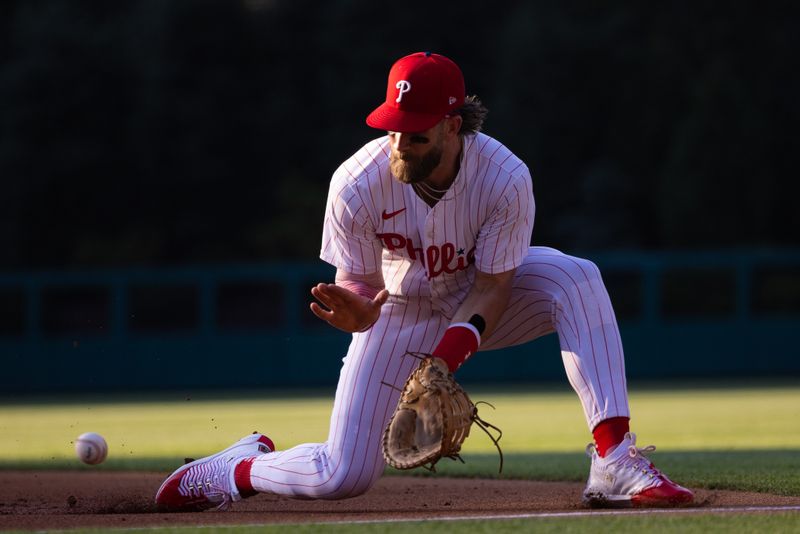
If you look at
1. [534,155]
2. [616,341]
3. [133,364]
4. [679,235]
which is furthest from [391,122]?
[534,155]

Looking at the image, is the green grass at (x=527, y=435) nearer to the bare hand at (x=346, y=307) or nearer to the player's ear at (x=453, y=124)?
the bare hand at (x=346, y=307)

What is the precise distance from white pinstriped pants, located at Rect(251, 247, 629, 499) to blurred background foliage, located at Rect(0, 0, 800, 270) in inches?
804

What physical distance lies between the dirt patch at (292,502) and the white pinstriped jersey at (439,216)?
805 mm

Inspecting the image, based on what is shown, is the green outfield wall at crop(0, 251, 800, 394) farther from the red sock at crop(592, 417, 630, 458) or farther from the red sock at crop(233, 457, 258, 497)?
the red sock at crop(592, 417, 630, 458)

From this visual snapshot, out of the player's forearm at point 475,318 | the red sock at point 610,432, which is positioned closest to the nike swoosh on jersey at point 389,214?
the player's forearm at point 475,318

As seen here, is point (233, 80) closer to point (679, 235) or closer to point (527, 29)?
point (527, 29)

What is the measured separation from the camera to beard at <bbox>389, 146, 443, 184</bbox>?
410 centimetres

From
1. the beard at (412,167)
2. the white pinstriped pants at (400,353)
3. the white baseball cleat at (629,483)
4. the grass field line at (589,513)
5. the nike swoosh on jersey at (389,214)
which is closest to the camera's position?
the grass field line at (589,513)

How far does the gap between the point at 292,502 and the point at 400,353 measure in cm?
84

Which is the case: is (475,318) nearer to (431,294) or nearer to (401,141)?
(431,294)

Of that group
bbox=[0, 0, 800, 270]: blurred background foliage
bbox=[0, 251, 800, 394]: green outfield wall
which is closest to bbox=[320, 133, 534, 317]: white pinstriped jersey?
bbox=[0, 251, 800, 394]: green outfield wall

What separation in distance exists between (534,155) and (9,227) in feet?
33.8

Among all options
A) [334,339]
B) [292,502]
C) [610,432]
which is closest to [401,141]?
[610,432]

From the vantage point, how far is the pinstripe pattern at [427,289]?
421cm
